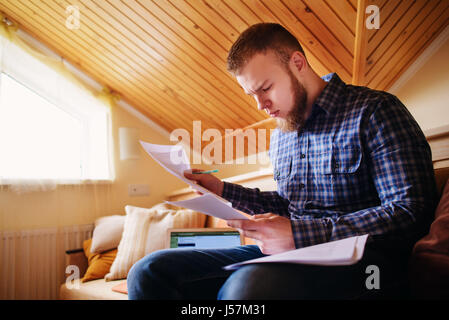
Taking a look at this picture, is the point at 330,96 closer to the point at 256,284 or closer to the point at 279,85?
the point at 279,85

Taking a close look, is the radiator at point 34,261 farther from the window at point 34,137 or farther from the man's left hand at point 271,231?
the man's left hand at point 271,231

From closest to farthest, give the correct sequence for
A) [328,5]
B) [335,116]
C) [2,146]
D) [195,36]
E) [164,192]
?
[335,116], [328,5], [195,36], [2,146], [164,192]

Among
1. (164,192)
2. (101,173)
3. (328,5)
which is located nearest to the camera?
(328,5)

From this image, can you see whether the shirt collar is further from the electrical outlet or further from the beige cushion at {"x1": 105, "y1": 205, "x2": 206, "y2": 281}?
the electrical outlet

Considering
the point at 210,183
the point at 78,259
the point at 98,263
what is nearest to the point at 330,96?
the point at 210,183

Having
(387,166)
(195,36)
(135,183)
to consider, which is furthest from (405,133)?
(135,183)

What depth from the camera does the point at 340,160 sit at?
87cm

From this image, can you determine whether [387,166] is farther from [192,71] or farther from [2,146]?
[2,146]

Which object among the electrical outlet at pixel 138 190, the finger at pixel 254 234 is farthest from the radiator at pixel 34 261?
the finger at pixel 254 234

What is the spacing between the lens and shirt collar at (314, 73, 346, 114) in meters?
0.95

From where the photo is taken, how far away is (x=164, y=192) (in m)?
3.18

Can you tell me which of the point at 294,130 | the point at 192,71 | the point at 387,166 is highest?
the point at 192,71

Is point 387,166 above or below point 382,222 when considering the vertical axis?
above
